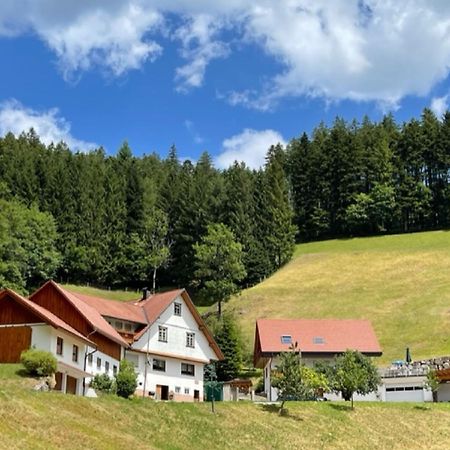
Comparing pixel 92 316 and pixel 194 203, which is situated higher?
pixel 194 203

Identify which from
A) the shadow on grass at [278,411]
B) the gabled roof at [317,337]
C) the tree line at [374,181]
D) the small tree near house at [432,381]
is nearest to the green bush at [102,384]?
the shadow on grass at [278,411]

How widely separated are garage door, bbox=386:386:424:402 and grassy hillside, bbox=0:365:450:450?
24.2ft

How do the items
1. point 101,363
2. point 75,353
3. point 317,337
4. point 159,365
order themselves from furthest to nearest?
point 317,337, point 159,365, point 101,363, point 75,353

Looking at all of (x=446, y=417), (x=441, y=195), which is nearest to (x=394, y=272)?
(x=441, y=195)

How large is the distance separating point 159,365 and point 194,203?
58.8m

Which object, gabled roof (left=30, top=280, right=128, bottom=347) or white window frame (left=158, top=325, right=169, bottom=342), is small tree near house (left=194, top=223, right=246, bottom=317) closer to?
white window frame (left=158, top=325, right=169, bottom=342)

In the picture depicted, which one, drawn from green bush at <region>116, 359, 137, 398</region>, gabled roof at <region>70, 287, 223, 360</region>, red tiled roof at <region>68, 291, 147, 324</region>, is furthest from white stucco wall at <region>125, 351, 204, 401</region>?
green bush at <region>116, 359, 137, 398</region>

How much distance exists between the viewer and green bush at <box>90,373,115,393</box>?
44.3 m

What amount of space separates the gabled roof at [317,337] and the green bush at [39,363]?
29607 millimetres

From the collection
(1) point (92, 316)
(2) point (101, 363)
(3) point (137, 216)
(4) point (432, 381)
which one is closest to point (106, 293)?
(3) point (137, 216)

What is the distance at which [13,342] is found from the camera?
43.5 meters

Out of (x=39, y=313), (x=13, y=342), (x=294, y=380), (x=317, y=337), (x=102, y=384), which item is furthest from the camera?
(x=317, y=337)

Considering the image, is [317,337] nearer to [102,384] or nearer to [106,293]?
[102,384]

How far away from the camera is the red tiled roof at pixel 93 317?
161ft
